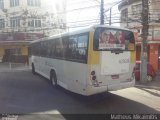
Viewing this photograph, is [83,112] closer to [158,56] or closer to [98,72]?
[98,72]

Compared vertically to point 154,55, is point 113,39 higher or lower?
higher

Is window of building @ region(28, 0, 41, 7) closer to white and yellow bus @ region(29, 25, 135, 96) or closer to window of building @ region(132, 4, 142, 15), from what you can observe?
window of building @ region(132, 4, 142, 15)

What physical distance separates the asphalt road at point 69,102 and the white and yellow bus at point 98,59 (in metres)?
0.61

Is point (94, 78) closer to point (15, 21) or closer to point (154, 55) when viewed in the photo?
point (154, 55)

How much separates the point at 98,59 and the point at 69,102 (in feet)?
7.40

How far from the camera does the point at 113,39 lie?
35.9 ft

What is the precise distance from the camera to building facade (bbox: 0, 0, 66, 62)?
34656 millimetres

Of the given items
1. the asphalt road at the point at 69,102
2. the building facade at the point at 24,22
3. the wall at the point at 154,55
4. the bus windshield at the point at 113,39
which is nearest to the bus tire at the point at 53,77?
the asphalt road at the point at 69,102

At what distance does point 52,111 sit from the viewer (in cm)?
965

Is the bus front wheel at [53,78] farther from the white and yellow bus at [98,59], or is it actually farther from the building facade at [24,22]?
the building facade at [24,22]

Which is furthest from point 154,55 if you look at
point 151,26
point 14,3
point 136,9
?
point 14,3

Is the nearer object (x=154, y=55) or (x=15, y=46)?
(x=154, y=55)

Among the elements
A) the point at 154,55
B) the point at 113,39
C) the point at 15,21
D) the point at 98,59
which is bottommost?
the point at 154,55

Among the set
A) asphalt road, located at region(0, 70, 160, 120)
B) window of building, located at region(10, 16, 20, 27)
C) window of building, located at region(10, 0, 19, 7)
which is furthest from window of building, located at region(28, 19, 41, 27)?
asphalt road, located at region(0, 70, 160, 120)
